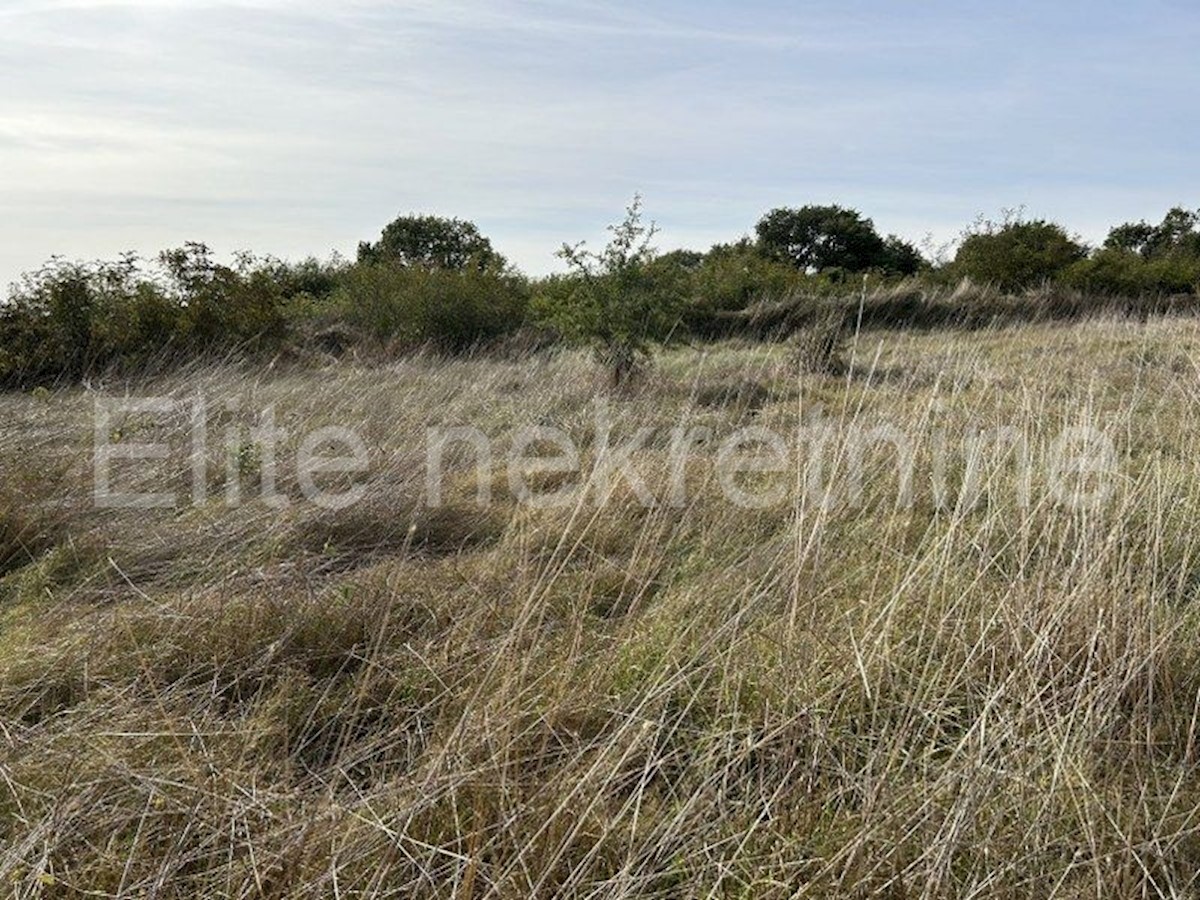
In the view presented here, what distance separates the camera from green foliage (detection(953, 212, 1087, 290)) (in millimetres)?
14500

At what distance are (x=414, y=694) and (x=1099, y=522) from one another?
192cm

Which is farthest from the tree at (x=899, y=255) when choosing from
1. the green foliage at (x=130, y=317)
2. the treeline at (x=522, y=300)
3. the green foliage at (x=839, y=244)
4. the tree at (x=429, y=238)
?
the green foliage at (x=130, y=317)

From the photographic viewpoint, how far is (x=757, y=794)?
5.82 ft

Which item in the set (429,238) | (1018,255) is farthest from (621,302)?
(429,238)

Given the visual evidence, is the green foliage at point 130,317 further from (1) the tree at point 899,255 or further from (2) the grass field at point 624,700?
(1) the tree at point 899,255

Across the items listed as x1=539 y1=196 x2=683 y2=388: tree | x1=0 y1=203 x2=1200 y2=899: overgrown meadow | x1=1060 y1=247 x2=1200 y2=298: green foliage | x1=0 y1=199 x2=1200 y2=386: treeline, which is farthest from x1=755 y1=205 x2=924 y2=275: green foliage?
x1=0 y1=203 x2=1200 y2=899: overgrown meadow

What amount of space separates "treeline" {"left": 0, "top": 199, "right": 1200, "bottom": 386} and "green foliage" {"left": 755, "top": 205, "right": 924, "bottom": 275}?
6524 millimetres

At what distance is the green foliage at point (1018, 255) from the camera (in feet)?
47.6

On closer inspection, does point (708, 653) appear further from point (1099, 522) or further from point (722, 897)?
point (1099, 522)

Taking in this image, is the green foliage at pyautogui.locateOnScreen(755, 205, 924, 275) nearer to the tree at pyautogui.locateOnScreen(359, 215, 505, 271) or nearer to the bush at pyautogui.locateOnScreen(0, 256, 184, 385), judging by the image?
the tree at pyautogui.locateOnScreen(359, 215, 505, 271)

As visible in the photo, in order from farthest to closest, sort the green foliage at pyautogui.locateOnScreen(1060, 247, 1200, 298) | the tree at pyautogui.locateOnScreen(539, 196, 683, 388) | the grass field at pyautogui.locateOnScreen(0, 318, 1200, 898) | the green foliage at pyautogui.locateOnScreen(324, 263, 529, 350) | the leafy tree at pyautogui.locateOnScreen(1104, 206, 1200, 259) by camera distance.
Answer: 1. the leafy tree at pyautogui.locateOnScreen(1104, 206, 1200, 259)
2. the green foliage at pyautogui.locateOnScreen(1060, 247, 1200, 298)
3. the green foliage at pyautogui.locateOnScreen(324, 263, 529, 350)
4. the tree at pyautogui.locateOnScreen(539, 196, 683, 388)
5. the grass field at pyautogui.locateOnScreen(0, 318, 1200, 898)

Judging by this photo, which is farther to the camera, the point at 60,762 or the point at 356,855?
the point at 60,762

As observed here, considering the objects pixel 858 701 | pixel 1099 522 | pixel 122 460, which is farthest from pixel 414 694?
pixel 122 460

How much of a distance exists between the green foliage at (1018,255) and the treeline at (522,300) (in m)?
0.03
